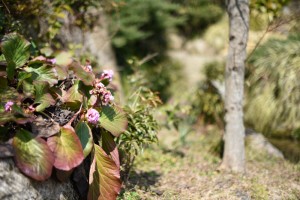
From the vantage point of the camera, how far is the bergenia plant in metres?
2.40

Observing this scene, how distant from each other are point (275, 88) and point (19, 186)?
13.5 ft

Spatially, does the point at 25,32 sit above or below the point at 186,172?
above

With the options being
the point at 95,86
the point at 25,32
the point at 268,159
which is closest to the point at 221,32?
the point at 268,159

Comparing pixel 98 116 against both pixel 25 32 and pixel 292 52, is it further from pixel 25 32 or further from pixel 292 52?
pixel 292 52

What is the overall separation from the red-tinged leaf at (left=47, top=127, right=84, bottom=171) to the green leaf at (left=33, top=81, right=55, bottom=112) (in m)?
0.24

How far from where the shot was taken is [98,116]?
8.94ft

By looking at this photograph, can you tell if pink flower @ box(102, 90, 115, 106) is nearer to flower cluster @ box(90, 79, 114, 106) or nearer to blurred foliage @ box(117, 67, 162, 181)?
flower cluster @ box(90, 79, 114, 106)

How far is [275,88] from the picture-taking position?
5457 millimetres

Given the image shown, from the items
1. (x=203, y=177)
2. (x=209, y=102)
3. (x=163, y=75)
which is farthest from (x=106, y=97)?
(x=163, y=75)

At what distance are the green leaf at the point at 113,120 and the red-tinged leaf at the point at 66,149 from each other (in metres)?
0.35

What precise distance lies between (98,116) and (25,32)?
5.80 ft

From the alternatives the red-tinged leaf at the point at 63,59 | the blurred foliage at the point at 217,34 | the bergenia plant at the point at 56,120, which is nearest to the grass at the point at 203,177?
the bergenia plant at the point at 56,120

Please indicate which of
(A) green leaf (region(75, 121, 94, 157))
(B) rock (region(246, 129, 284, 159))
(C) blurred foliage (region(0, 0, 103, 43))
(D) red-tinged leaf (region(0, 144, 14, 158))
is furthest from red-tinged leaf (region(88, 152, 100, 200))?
(B) rock (region(246, 129, 284, 159))

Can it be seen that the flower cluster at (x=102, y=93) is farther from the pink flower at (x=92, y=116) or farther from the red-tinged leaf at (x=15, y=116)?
the red-tinged leaf at (x=15, y=116)
